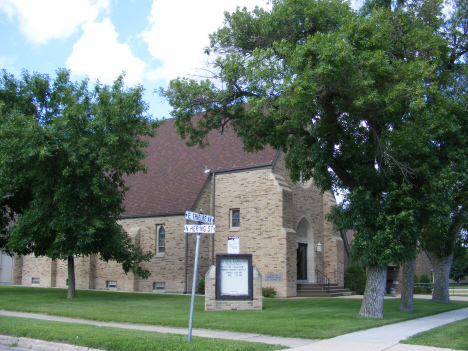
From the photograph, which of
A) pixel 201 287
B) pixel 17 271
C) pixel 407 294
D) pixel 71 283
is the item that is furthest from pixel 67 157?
pixel 17 271

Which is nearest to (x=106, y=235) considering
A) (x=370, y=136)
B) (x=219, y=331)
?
(x=219, y=331)

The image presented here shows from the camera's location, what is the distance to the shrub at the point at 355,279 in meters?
28.0

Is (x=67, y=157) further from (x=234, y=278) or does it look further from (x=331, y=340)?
(x=331, y=340)

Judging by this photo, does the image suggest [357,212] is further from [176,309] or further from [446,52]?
[176,309]

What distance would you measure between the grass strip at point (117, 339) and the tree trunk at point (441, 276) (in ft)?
51.4

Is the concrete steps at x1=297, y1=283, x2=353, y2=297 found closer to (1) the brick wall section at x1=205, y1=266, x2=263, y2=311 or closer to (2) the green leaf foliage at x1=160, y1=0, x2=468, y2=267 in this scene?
(1) the brick wall section at x1=205, y1=266, x2=263, y2=311

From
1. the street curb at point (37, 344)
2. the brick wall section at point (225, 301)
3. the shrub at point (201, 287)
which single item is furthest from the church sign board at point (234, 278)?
the shrub at point (201, 287)

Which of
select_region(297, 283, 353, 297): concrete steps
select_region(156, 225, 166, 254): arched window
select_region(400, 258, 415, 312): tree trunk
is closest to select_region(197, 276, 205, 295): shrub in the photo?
select_region(156, 225, 166, 254): arched window

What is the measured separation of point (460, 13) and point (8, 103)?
737 inches

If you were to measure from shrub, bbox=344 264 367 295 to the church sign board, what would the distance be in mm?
13592

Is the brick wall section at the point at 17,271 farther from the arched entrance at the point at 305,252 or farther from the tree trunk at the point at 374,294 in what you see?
the tree trunk at the point at 374,294

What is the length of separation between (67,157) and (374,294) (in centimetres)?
1248

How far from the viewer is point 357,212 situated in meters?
14.8

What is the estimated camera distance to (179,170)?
29.3m
